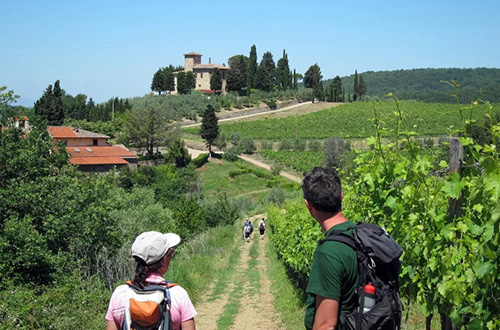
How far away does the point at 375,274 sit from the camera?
2.77m

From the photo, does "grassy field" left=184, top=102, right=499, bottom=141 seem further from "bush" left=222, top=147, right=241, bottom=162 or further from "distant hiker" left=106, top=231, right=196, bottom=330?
"distant hiker" left=106, top=231, right=196, bottom=330

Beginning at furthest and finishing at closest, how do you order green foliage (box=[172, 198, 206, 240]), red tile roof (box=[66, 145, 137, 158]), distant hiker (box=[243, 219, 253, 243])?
red tile roof (box=[66, 145, 137, 158]), green foliage (box=[172, 198, 206, 240]), distant hiker (box=[243, 219, 253, 243])

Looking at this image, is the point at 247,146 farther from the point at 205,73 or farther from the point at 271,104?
the point at 205,73

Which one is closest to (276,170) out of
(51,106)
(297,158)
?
(297,158)

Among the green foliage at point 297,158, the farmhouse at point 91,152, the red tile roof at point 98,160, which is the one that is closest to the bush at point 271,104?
the green foliage at point 297,158

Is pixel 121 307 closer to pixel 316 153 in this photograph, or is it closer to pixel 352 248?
pixel 352 248

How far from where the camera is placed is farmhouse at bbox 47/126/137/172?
144 ft

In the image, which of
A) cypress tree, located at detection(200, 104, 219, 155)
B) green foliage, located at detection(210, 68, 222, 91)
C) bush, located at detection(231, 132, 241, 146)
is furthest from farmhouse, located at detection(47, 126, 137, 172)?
green foliage, located at detection(210, 68, 222, 91)

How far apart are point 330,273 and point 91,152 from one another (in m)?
46.6

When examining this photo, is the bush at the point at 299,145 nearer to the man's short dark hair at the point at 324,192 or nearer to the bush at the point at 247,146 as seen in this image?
the bush at the point at 247,146

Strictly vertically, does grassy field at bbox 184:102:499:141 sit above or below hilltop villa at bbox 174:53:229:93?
below

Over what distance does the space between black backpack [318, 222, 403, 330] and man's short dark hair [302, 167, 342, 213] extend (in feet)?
0.56

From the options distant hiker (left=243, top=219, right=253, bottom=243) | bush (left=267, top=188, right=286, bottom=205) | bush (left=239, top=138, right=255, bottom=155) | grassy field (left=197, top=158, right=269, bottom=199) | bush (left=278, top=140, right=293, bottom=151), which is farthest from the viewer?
bush (left=278, top=140, right=293, bottom=151)

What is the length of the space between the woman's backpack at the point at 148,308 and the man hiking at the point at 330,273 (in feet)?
2.75
